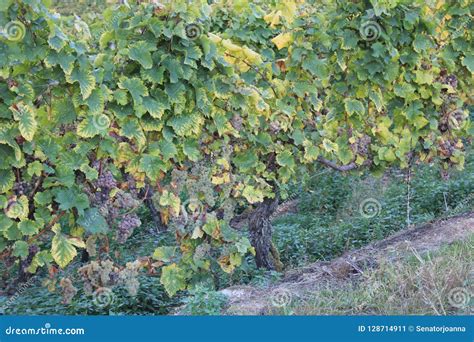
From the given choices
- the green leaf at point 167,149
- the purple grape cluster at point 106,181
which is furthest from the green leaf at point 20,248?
the green leaf at point 167,149

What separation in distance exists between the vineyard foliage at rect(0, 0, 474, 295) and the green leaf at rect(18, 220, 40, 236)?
12mm

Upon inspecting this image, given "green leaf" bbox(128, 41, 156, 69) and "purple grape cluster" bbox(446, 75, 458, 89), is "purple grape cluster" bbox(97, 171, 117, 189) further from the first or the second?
"purple grape cluster" bbox(446, 75, 458, 89)

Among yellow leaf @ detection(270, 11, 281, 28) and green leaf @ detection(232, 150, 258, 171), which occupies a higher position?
yellow leaf @ detection(270, 11, 281, 28)

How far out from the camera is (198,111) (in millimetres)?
4340

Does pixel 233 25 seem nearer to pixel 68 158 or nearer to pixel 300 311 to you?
pixel 68 158

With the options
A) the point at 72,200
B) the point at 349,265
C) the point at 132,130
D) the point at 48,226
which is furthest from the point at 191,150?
the point at 349,265

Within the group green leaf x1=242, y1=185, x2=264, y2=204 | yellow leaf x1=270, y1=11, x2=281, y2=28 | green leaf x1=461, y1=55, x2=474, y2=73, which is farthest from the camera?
green leaf x1=461, y1=55, x2=474, y2=73

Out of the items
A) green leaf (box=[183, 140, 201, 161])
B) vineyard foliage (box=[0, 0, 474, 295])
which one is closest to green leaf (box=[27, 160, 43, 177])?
vineyard foliage (box=[0, 0, 474, 295])

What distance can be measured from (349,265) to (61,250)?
6.38 ft

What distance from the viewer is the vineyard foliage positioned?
151 inches

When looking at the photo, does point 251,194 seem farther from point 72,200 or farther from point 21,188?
point 21,188

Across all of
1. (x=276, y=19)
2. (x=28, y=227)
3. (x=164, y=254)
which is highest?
(x=276, y=19)

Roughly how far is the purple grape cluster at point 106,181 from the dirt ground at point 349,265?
1.03 meters

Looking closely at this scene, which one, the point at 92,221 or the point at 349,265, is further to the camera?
the point at 349,265
